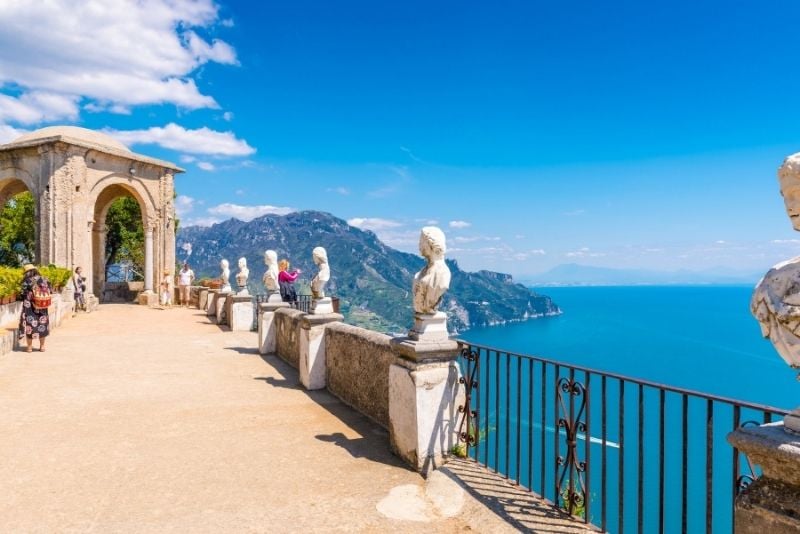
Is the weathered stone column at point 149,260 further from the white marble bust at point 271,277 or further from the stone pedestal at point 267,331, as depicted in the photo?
the stone pedestal at point 267,331

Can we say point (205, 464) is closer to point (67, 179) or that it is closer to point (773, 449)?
point (773, 449)

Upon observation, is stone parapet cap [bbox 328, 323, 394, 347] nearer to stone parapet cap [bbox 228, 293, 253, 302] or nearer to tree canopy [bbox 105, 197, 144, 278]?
stone parapet cap [bbox 228, 293, 253, 302]

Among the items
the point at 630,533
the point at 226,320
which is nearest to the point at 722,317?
the point at 630,533

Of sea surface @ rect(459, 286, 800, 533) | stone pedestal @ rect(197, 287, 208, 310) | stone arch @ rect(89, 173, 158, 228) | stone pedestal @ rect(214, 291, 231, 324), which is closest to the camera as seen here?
sea surface @ rect(459, 286, 800, 533)

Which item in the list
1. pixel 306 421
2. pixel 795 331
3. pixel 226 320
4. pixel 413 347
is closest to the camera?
pixel 795 331

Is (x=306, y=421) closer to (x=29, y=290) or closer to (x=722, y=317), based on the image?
(x=29, y=290)

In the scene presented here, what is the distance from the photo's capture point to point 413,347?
4574 millimetres

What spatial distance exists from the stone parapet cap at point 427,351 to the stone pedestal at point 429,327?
5 cm

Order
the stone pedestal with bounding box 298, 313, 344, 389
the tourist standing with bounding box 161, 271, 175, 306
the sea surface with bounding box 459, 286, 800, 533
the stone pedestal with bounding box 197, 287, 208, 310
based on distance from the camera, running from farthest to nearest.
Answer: the tourist standing with bounding box 161, 271, 175, 306, the stone pedestal with bounding box 197, 287, 208, 310, the stone pedestal with bounding box 298, 313, 344, 389, the sea surface with bounding box 459, 286, 800, 533

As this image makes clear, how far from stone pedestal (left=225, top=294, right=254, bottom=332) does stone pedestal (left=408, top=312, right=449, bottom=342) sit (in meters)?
10.5

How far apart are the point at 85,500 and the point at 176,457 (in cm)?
98

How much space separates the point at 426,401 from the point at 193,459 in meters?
2.30

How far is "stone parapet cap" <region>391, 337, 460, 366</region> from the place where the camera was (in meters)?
4.59

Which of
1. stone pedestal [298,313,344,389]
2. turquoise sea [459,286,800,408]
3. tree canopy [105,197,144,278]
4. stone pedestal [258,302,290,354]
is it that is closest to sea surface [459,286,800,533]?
turquoise sea [459,286,800,408]
